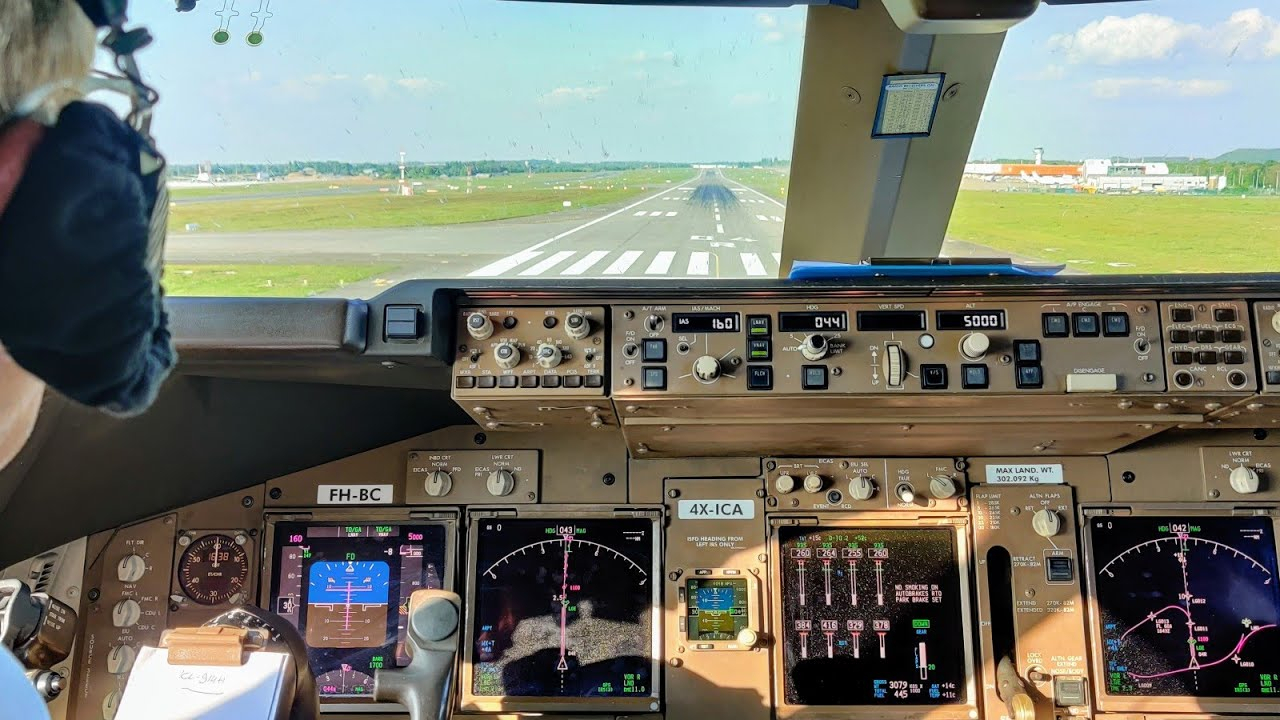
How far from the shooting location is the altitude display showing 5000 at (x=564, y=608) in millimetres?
2627

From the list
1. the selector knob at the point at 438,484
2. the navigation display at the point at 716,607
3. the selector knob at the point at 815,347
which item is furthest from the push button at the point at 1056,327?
the selector knob at the point at 438,484

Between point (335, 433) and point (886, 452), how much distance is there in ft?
5.44

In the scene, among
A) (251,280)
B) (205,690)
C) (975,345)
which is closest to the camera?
(205,690)

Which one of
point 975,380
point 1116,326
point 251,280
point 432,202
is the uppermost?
point 432,202

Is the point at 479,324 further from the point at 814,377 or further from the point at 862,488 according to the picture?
the point at 862,488

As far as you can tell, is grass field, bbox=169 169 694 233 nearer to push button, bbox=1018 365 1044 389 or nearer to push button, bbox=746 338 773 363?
push button, bbox=746 338 773 363

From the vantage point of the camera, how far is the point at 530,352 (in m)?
2.17

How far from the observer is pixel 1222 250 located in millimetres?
2479

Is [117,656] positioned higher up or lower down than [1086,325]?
lower down

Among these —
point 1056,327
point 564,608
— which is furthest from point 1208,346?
point 564,608

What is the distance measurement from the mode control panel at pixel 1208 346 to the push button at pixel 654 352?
120 cm

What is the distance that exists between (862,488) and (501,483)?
1.09m

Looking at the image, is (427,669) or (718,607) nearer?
(427,669)

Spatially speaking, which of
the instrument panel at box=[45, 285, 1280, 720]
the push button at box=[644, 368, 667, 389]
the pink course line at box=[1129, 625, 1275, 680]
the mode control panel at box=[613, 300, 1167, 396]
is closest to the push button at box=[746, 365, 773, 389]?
the mode control panel at box=[613, 300, 1167, 396]
